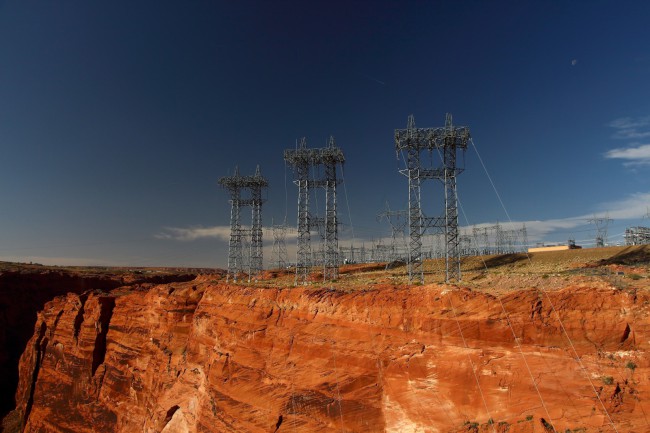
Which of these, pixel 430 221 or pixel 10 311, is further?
pixel 10 311

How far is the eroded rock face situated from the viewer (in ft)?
44.9

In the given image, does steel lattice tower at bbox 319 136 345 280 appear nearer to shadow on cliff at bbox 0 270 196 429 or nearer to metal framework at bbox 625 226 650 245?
shadow on cliff at bbox 0 270 196 429

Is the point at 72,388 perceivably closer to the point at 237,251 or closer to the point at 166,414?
the point at 166,414

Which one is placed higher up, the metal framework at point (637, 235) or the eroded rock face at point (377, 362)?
the metal framework at point (637, 235)

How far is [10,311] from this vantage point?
174ft

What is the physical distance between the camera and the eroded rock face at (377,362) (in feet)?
44.9

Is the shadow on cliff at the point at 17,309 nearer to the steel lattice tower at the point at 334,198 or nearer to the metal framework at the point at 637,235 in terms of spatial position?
the steel lattice tower at the point at 334,198

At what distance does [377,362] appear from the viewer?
1823cm

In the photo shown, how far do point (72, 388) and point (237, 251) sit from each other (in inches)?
826

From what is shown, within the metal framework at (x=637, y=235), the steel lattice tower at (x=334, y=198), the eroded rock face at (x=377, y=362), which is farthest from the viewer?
the metal framework at (x=637, y=235)

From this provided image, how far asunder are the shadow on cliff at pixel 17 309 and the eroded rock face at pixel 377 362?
26195 millimetres

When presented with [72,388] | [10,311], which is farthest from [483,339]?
[10,311]

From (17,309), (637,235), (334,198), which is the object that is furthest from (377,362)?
(637,235)

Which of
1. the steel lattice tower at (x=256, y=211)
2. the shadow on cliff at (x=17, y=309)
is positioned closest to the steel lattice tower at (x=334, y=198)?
the steel lattice tower at (x=256, y=211)
